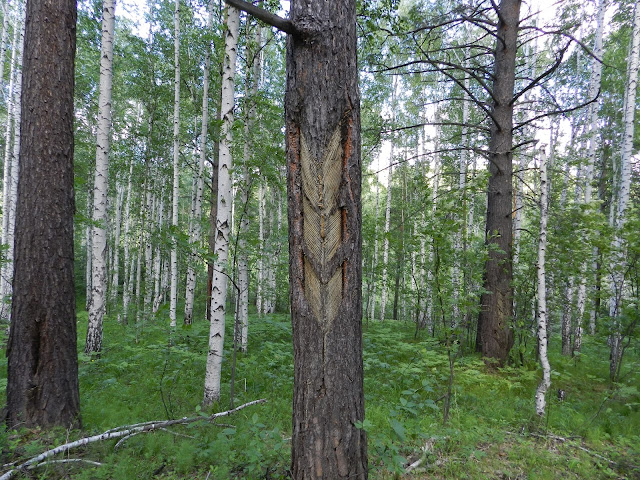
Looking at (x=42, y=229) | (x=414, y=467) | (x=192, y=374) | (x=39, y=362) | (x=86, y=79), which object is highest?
(x=86, y=79)

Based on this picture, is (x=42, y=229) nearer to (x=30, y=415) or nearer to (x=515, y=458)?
(x=30, y=415)

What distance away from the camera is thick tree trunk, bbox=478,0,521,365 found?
6.16 m

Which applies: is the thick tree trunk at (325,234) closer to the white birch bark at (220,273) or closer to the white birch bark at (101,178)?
the white birch bark at (220,273)

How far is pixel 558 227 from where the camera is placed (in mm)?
6426

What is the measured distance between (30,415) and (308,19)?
14.2ft

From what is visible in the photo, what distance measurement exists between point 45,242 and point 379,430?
4.04 meters

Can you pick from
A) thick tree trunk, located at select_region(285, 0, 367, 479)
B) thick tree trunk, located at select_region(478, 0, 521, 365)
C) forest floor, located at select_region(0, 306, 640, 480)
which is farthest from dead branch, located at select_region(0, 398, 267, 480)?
thick tree trunk, located at select_region(478, 0, 521, 365)

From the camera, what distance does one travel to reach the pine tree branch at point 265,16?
1732 mm

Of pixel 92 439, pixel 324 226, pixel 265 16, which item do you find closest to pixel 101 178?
pixel 92 439

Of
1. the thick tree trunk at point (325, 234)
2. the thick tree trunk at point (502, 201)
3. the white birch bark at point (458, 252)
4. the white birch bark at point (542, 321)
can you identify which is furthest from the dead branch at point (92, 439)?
the thick tree trunk at point (502, 201)

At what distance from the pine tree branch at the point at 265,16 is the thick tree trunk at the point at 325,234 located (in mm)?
94

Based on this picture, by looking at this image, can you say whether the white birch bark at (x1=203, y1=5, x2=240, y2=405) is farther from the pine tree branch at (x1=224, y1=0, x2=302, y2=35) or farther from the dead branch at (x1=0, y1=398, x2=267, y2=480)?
the pine tree branch at (x1=224, y1=0, x2=302, y2=35)

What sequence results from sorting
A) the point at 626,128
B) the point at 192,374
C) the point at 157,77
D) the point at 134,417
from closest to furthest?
the point at 134,417 < the point at 192,374 < the point at 626,128 < the point at 157,77

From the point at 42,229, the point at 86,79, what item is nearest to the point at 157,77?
the point at 86,79
